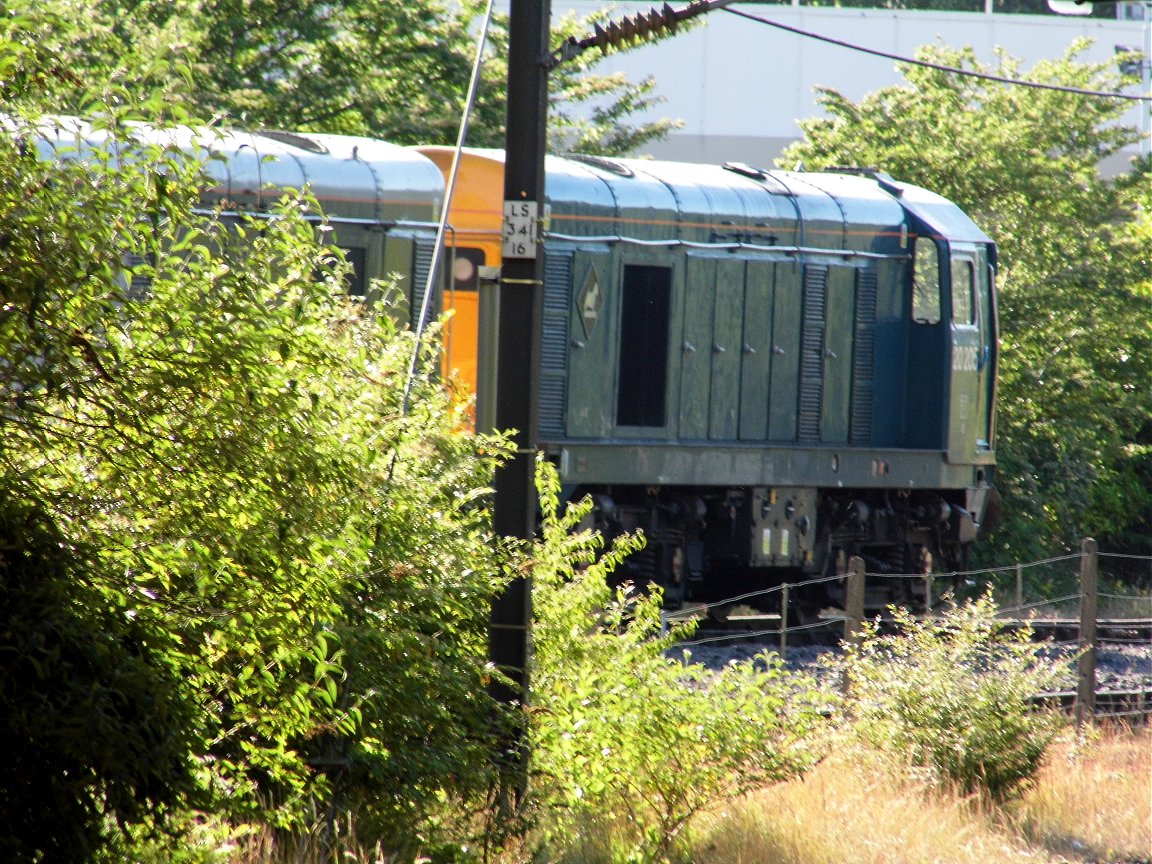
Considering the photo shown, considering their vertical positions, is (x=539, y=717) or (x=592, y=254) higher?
(x=592, y=254)

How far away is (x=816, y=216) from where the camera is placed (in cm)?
1488

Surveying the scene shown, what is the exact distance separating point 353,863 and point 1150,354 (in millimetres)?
17015

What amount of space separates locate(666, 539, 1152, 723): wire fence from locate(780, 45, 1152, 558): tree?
66cm

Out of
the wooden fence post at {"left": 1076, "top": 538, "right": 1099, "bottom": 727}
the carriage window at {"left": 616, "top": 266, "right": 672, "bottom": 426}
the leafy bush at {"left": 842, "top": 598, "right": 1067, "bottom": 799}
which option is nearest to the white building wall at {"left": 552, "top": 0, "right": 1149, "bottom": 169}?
the carriage window at {"left": 616, "top": 266, "right": 672, "bottom": 426}

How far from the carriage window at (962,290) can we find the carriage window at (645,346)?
306 cm

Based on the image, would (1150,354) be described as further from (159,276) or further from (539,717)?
(159,276)

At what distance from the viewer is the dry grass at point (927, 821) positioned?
709 centimetres

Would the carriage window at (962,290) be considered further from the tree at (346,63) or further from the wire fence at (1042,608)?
the tree at (346,63)

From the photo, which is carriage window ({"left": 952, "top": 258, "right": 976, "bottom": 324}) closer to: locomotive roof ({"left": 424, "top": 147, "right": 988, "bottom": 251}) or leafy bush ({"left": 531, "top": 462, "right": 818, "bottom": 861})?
locomotive roof ({"left": 424, "top": 147, "right": 988, "bottom": 251})

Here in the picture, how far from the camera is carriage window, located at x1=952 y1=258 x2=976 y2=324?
599 inches

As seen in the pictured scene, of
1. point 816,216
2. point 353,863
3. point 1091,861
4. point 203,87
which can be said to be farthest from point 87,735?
point 203,87

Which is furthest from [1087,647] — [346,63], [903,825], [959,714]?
[346,63]

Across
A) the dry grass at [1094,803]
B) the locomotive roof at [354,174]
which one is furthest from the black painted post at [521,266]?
the locomotive roof at [354,174]

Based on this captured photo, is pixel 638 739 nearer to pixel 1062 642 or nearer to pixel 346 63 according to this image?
pixel 1062 642
